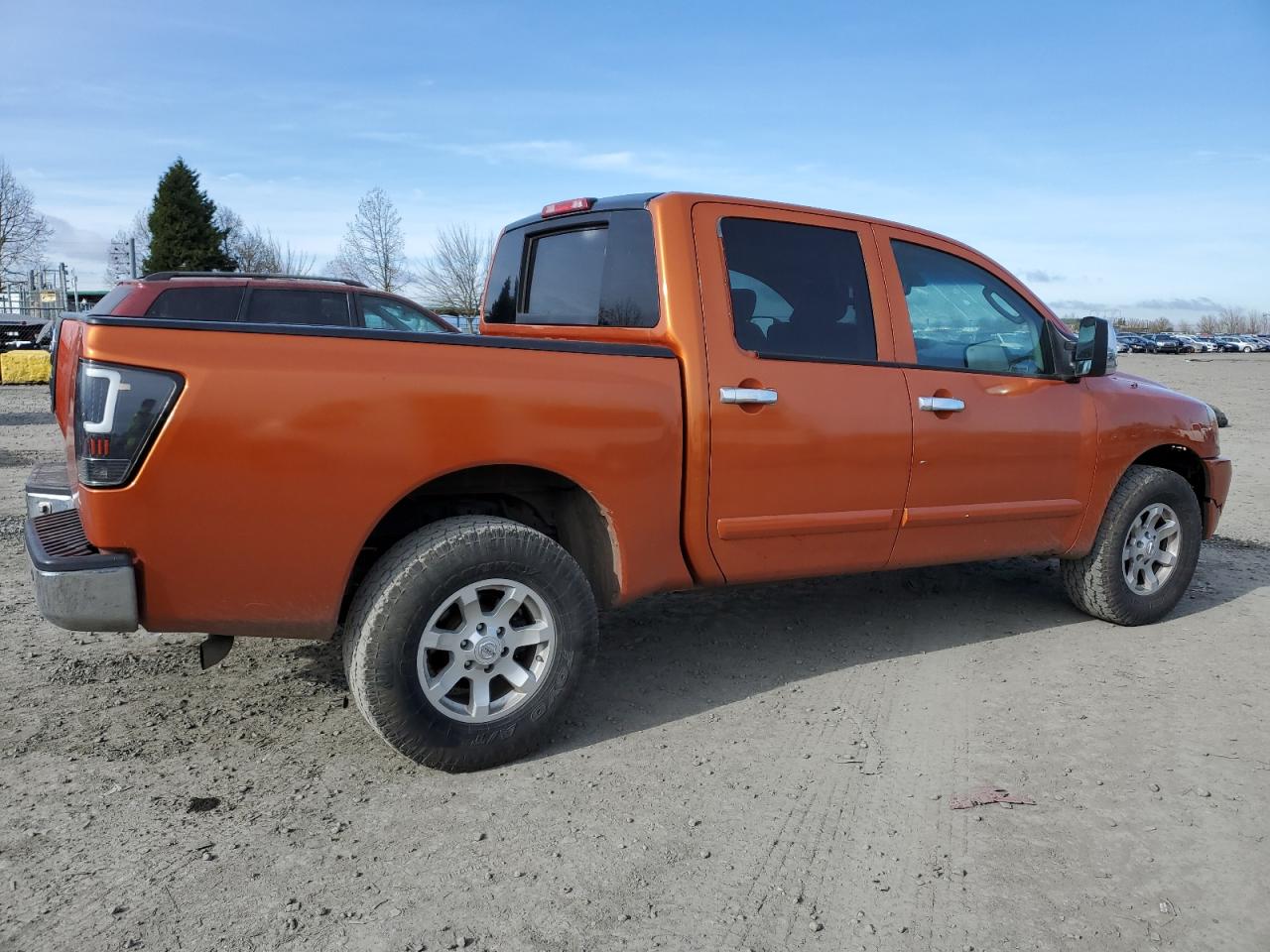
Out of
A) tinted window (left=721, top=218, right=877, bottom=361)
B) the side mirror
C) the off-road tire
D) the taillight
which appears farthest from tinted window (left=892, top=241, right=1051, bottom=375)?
the taillight

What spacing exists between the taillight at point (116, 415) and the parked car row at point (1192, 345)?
2534 inches

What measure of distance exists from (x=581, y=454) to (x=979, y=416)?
196 cm

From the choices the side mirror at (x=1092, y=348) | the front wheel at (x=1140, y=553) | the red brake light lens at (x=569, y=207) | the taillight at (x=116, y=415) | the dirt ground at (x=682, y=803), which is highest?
the red brake light lens at (x=569, y=207)

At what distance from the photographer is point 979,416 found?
4277 mm

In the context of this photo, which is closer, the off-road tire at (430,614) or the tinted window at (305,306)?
the off-road tire at (430,614)

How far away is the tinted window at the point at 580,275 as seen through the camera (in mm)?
3836

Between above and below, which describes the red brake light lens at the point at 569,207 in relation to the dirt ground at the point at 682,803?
above

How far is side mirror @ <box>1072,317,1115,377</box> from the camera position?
458cm

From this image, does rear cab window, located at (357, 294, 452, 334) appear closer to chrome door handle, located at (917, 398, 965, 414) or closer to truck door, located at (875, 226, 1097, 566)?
truck door, located at (875, 226, 1097, 566)

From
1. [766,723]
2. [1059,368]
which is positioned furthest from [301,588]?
[1059,368]

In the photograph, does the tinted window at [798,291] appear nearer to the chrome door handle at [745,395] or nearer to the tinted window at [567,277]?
the chrome door handle at [745,395]

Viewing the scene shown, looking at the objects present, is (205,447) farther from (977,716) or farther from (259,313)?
(259,313)

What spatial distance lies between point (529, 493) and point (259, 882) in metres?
1.54

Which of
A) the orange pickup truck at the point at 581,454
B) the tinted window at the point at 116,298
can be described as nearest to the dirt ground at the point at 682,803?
the orange pickup truck at the point at 581,454
